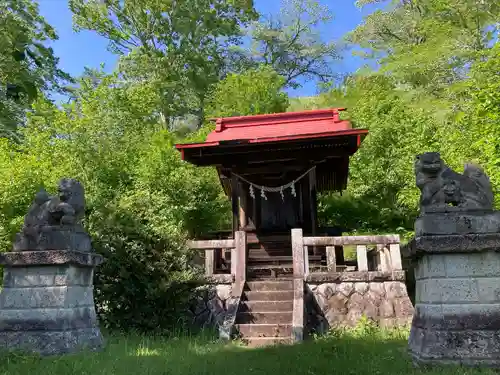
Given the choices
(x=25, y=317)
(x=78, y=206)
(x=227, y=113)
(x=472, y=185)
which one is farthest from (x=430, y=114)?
(x=25, y=317)

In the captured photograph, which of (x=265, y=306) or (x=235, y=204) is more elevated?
(x=235, y=204)

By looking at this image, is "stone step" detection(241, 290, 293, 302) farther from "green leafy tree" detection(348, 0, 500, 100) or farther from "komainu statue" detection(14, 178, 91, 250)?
"green leafy tree" detection(348, 0, 500, 100)

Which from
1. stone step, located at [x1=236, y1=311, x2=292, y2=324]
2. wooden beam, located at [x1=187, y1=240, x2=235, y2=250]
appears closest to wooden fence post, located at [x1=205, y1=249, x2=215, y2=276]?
wooden beam, located at [x1=187, y1=240, x2=235, y2=250]

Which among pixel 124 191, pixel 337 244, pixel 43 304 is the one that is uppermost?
pixel 124 191

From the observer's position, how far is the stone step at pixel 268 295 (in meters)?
9.92

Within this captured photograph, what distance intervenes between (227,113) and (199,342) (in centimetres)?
1350

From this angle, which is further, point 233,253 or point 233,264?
point 233,253

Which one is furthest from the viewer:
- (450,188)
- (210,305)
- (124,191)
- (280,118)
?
(124,191)

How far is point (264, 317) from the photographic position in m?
9.39

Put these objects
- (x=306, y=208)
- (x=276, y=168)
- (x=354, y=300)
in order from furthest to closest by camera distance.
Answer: (x=306, y=208), (x=276, y=168), (x=354, y=300)

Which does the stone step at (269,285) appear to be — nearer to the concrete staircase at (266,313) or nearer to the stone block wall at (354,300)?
the concrete staircase at (266,313)

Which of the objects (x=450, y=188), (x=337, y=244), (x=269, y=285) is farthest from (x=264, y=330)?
(x=450, y=188)

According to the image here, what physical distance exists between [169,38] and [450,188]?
24258 millimetres

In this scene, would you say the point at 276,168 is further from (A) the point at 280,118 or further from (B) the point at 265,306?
(B) the point at 265,306
